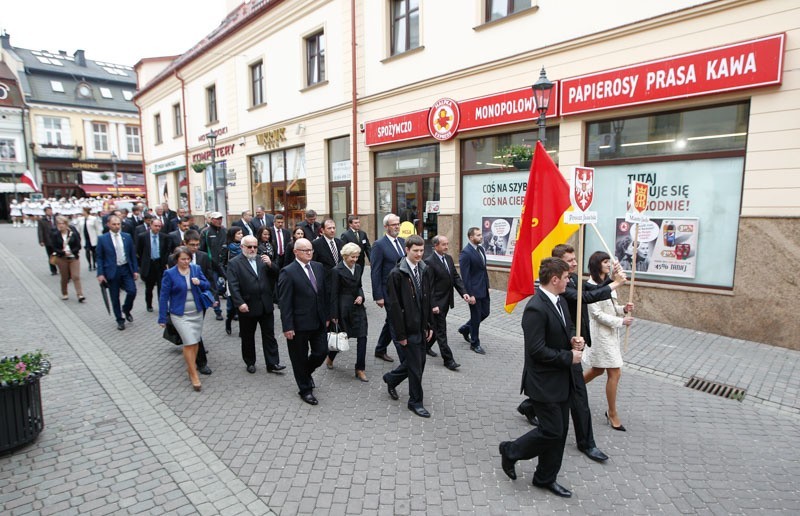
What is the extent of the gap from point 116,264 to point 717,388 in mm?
9907

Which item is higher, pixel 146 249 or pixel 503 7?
pixel 503 7

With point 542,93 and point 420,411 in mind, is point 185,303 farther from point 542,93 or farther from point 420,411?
point 542,93

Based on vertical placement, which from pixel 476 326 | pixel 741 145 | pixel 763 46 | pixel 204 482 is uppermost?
pixel 763 46

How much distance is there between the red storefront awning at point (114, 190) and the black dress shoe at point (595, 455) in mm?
46372

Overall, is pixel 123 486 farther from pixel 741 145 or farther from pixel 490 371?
pixel 741 145

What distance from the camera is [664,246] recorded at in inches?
342

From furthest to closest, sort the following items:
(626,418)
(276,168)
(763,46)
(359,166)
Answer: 1. (276,168)
2. (359,166)
3. (763,46)
4. (626,418)

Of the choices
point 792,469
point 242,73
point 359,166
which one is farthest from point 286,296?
point 242,73

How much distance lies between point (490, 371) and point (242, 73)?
17.6 metres

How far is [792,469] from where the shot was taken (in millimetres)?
4125

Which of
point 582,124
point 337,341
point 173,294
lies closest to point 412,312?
point 337,341

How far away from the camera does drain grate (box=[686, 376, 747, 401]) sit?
5672mm

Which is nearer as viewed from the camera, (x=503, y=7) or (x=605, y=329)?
(x=605, y=329)

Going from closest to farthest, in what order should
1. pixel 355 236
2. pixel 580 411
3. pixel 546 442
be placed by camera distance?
pixel 546 442 → pixel 580 411 → pixel 355 236
